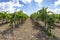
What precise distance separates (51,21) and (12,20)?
1225 cm

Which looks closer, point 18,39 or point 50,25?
point 18,39

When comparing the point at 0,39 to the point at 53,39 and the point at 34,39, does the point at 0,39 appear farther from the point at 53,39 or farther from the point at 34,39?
the point at 53,39

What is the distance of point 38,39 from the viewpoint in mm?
21750

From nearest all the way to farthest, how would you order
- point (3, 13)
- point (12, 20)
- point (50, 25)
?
point (50, 25) < point (12, 20) < point (3, 13)

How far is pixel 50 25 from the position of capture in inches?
991

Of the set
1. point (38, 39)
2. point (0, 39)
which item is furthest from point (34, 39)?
point (0, 39)

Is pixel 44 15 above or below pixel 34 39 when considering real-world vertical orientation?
above

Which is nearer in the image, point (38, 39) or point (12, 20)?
point (38, 39)

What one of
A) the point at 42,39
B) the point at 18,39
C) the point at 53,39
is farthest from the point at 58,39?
the point at 18,39

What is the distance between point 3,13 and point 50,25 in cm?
3049

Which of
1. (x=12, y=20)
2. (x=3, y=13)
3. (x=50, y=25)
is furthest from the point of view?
(x=3, y=13)

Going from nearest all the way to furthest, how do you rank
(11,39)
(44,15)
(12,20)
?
1. (11,39)
2. (44,15)
3. (12,20)

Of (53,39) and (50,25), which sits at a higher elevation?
(50,25)

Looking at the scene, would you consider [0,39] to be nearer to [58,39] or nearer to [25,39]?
[25,39]
